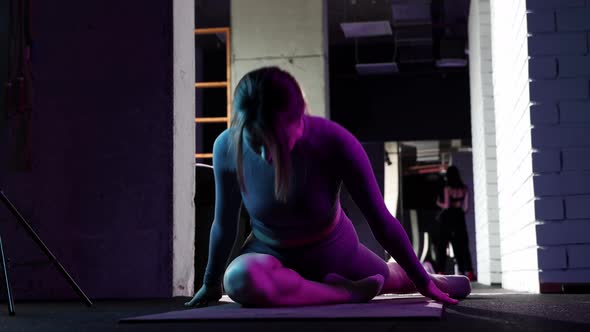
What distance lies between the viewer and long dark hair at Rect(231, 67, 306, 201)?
2163mm

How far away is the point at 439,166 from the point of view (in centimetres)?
1589

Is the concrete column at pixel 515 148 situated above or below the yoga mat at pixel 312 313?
above

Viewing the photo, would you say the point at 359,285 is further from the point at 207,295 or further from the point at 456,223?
the point at 456,223

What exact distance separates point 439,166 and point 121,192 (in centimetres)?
1278

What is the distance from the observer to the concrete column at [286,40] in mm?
7207

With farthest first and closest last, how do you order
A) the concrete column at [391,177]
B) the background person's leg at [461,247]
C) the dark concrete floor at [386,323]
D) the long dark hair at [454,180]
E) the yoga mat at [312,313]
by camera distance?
1. the concrete column at [391,177]
2. the long dark hair at [454,180]
3. the background person's leg at [461,247]
4. the yoga mat at [312,313]
5. the dark concrete floor at [386,323]

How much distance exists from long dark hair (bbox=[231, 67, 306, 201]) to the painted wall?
1.54 meters

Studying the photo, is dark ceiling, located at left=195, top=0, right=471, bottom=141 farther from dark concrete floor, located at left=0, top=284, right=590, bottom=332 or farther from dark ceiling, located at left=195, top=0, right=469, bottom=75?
dark concrete floor, located at left=0, top=284, right=590, bottom=332

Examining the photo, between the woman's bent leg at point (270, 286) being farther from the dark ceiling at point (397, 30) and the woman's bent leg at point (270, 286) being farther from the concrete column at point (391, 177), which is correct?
the concrete column at point (391, 177)

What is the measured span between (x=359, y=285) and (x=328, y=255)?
0.14 metres

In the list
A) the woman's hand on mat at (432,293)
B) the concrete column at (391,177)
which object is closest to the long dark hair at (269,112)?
the woman's hand on mat at (432,293)

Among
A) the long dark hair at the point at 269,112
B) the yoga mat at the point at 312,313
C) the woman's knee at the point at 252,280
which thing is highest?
the long dark hair at the point at 269,112

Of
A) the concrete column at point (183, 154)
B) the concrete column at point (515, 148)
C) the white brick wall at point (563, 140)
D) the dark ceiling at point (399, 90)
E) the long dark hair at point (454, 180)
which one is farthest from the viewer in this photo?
the dark ceiling at point (399, 90)

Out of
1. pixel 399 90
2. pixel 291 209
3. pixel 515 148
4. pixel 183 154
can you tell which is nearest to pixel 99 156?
pixel 183 154
